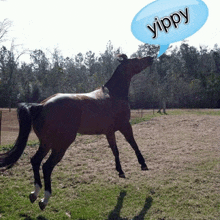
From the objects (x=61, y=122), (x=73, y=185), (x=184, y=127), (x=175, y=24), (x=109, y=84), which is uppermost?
(x=175, y=24)

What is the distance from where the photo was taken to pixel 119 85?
476 cm

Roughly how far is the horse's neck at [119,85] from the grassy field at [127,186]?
6.39ft

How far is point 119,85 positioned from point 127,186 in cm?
215

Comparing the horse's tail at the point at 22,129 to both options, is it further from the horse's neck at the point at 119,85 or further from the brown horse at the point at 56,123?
the horse's neck at the point at 119,85

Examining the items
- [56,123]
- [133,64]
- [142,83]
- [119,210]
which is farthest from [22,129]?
[142,83]

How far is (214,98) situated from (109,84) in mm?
33478

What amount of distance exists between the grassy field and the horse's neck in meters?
1.95

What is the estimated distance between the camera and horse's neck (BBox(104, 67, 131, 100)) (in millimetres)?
4648

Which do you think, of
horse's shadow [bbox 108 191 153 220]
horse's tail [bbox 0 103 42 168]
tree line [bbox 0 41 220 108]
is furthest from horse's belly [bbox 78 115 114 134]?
tree line [bbox 0 41 220 108]

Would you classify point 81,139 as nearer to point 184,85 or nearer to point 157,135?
point 157,135

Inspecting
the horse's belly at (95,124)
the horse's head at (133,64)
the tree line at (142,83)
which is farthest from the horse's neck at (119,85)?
the tree line at (142,83)

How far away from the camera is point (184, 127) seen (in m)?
11.0

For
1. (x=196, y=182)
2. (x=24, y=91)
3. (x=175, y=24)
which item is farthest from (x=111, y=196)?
(x=24, y=91)

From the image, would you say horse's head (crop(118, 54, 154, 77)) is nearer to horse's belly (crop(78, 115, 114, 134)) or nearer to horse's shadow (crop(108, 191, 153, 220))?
horse's belly (crop(78, 115, 114, 134))
